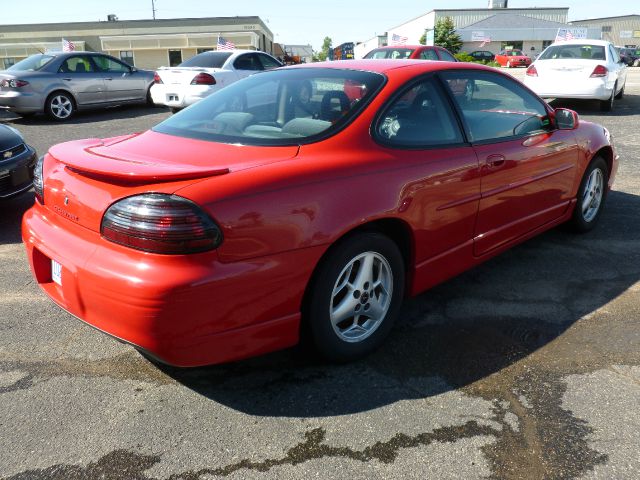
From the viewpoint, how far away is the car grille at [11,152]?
5.19 metres

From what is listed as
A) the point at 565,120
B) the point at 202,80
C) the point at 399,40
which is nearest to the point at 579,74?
the point at 202,80

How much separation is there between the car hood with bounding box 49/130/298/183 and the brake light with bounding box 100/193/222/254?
145 mm

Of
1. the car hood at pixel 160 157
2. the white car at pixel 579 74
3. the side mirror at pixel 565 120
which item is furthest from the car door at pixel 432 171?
the white car at pixel 579 74

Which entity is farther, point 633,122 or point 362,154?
point 633,122

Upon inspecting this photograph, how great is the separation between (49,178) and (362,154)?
5.08ft

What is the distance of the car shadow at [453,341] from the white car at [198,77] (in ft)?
28.4

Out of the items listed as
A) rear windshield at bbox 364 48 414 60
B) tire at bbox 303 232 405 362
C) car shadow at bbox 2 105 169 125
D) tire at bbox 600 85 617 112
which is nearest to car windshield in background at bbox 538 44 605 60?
tire at bbox 600 85 617 112

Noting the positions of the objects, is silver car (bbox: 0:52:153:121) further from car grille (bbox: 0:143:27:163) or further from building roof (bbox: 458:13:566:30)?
building roof (bbox: 458:13:566:30)

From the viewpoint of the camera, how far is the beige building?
48.4 m

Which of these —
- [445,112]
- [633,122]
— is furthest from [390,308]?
[633,122]

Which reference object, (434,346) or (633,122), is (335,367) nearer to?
(434,346)

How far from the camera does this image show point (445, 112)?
337 centimetres

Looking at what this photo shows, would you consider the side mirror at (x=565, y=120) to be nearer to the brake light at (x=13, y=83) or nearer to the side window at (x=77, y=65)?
the brake light at (x=13, y=83)

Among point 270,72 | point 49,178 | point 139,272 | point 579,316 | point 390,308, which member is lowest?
point 579,316
